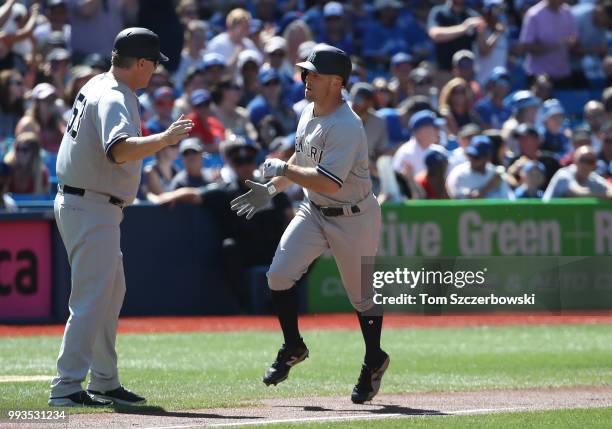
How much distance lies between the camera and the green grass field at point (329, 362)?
8789mm

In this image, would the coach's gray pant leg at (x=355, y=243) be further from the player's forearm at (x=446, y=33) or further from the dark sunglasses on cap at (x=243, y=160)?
the player's forearm at (x=446, y=33)

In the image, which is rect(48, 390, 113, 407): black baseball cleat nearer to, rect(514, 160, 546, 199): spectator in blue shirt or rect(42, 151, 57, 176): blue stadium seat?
rect(42, 151, 57, 176): blue stadium seat

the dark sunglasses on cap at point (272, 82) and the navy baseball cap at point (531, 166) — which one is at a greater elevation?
the dark sunglasses on cap at point (272, 82)

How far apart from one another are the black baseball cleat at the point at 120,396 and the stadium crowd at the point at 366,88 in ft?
22.8

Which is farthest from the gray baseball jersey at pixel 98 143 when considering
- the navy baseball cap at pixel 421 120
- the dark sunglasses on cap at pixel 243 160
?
the navy baseball cap at pixel 421 120

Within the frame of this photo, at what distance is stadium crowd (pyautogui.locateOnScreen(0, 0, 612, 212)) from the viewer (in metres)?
15.7

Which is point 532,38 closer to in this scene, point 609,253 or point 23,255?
point 609,253

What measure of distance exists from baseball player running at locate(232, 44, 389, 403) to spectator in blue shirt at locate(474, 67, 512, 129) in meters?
11.2

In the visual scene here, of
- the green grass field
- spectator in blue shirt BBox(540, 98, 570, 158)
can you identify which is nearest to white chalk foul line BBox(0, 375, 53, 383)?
the green grass field

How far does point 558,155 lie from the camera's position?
18469mm

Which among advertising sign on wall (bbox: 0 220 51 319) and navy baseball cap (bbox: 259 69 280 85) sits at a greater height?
navy baseball cap (bbox: 259 69 280 85)

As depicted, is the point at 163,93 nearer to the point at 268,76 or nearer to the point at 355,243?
the point at 268,76

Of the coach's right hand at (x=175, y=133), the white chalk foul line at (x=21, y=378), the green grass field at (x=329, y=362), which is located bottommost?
the green grass field at (x=329, y=362)

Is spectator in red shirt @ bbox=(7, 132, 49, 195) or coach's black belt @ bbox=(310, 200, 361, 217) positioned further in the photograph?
spectator in red shirt @ bbox=(7, 132, 49, 195)
